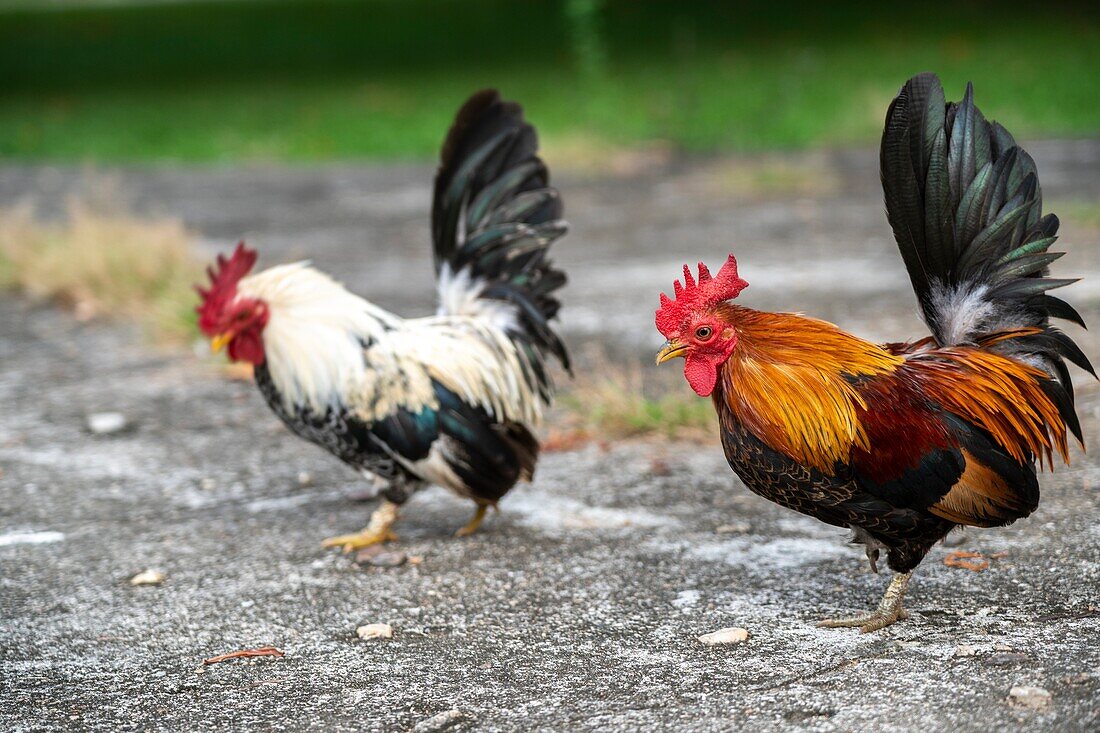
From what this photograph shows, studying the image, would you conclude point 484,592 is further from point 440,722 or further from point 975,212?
point 975,212

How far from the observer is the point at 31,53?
28125mm

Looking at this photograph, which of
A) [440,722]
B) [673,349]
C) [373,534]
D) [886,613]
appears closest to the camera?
[440,722]

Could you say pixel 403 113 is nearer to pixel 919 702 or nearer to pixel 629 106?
pixel 629 106

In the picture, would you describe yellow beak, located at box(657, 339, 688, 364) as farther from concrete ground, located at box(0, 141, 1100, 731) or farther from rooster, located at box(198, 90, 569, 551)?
rooster, located at box(198, 90, 569, 551)

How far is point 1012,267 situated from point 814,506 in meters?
1.05

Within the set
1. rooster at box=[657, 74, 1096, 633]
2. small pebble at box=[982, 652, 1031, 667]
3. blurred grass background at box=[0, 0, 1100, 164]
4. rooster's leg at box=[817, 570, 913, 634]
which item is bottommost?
small pebble at box=[982, 652, 1031, 667]

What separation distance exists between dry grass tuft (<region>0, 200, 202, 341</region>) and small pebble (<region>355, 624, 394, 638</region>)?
15.5 ft

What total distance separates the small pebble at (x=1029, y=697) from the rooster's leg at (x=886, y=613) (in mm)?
575

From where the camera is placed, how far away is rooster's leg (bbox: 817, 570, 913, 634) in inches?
160

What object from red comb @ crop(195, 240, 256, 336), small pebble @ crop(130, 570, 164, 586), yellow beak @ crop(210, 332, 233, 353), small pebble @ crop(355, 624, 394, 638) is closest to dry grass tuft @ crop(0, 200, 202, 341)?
red comb @ crop(195, 240, 256, 336)

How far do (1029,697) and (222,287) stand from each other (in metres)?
3.48

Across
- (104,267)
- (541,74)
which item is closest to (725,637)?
(104,267)

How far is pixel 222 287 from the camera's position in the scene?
200 inches

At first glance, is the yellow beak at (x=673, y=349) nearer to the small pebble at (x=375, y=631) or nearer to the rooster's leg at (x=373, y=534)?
the small pebble at (x=375, y=631)
